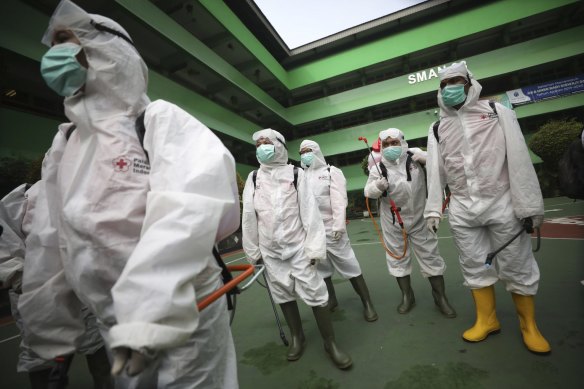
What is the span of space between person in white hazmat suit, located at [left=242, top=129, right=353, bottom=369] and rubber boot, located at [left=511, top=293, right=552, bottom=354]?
1427 millimetres

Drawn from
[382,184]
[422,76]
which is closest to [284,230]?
[382,184]

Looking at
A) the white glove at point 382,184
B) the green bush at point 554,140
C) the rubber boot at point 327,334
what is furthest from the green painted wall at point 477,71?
the rubber boot at point 327,334

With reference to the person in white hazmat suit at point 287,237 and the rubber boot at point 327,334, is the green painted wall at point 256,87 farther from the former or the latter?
the rubber boot at point 327,334

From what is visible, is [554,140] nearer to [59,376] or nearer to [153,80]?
[59,376]

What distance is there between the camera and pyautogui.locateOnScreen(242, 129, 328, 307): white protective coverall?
7.45 feet

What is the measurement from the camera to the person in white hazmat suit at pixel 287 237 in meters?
2.27

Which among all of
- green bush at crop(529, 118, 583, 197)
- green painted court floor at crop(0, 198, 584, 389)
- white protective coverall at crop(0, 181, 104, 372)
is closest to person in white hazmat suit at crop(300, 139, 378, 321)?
green painted court floor at crop(0, 198, 584, 389)

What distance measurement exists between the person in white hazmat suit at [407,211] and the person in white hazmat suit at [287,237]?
1142 millimetres

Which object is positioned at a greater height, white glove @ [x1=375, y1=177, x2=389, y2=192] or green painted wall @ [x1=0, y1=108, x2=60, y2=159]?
green painted wall @ [x1=0, y1=108, x2=60, y2=159]

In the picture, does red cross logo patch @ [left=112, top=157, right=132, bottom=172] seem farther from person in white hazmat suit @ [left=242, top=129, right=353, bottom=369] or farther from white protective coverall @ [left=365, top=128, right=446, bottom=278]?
white protective coverall @ [left=365, top=128, right=446, bottom=278]

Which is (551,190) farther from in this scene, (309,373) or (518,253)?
(309,373)

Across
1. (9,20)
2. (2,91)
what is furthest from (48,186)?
(2,91)

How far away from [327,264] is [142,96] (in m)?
2.60

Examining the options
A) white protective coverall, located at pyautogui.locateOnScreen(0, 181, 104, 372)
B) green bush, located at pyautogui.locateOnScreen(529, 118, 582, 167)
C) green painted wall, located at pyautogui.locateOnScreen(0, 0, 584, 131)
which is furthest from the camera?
green bush, located at pyautogui.locateOnScreen(529, 118, 582, 167)
